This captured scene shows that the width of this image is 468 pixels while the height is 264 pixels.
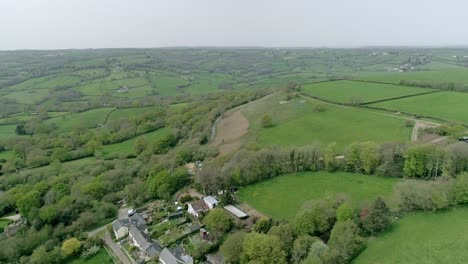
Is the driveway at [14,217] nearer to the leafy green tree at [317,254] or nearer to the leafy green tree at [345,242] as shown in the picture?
the leafy green tree at [317,254]

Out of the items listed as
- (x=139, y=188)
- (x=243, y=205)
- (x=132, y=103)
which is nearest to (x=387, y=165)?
(x=243, y=205)

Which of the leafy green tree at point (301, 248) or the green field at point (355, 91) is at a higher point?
the green field at point (355, 91)

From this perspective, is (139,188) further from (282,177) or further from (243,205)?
(282,177)

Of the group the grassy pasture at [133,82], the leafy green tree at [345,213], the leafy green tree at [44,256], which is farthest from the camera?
the grassy pasture at [133,82]

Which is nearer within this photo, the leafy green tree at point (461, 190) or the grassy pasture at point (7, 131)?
the leafy green tree at point (461, 190)

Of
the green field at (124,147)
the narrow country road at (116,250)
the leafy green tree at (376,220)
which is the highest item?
the leafy green tree at (376,220)

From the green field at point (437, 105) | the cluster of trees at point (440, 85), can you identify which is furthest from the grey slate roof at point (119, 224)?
the cluster of trees at point (440, 85)

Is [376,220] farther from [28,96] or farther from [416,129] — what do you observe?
[28,96]
